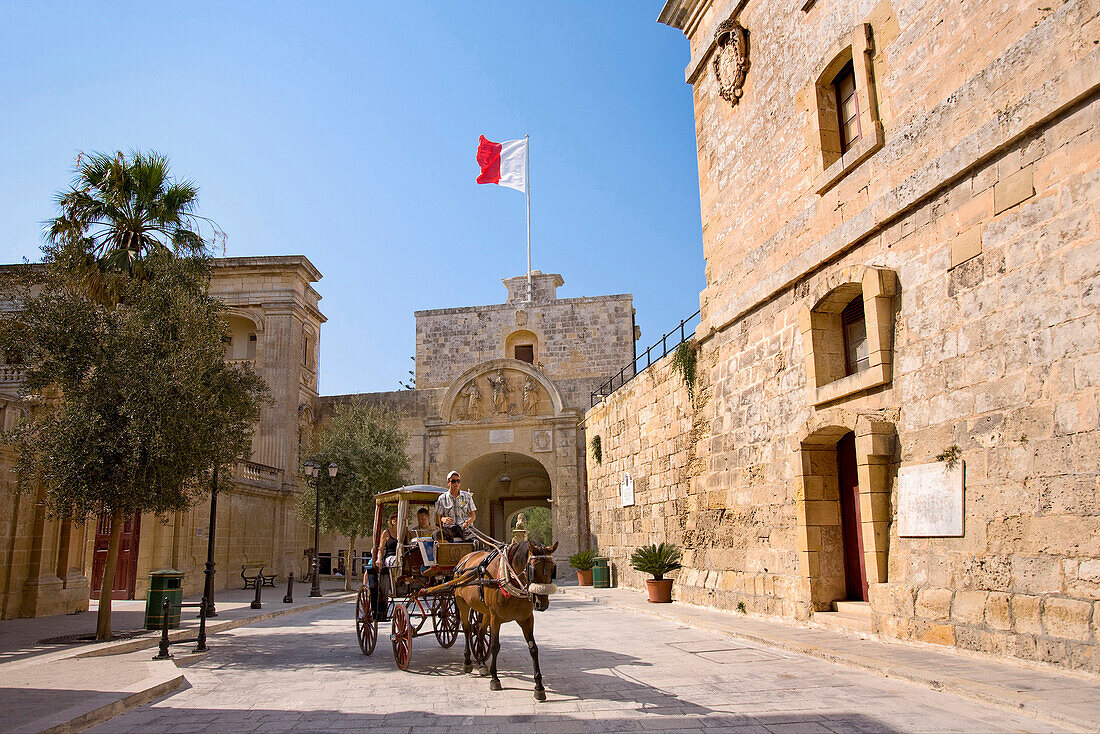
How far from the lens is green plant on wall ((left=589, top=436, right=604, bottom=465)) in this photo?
A: 21.3 meters

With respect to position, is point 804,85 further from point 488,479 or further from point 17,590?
point 488,479

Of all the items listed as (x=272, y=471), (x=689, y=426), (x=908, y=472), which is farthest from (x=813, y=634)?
(x=272, y=471)

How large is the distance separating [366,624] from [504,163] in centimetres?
2423

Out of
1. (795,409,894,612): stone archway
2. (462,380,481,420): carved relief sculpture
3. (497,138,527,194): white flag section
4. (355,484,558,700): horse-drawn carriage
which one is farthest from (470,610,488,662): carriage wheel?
(497,138,527,194): white flag section

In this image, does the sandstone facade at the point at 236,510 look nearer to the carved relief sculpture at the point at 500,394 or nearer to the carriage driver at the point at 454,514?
the carriage driver at the point at 454,514

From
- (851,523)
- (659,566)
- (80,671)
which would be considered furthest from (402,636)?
(659,566)

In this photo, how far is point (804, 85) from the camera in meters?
10.2

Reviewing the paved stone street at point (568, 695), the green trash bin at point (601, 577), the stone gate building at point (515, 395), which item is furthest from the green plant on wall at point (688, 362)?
the stone gate building at point (515, 395)

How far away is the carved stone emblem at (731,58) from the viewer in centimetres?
1202

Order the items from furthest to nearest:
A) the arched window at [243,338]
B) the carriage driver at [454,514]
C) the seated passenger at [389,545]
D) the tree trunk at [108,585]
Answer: the arched window at [243,338]
the tree trunk at [108,585]
the seated passenger at [389,545]
the carriage driver at [454,514]

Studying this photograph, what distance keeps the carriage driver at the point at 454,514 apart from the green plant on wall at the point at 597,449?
1350 cm

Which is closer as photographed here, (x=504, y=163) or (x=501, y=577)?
(x=501, y=577)

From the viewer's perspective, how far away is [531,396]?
24859 mm

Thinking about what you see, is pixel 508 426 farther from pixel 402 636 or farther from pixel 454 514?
pixel 402 636
